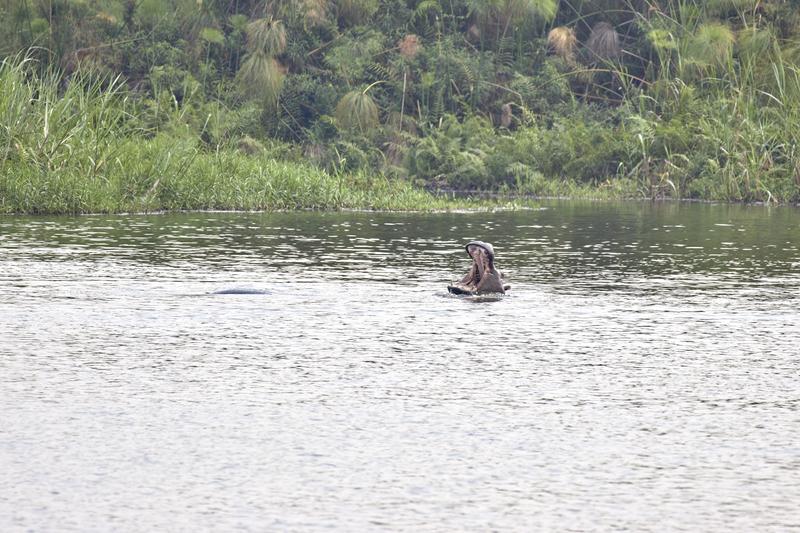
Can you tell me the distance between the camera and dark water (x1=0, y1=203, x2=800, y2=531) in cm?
672

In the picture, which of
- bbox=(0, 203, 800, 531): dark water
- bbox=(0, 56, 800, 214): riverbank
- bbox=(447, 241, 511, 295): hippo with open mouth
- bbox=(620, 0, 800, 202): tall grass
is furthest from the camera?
bbox=(620, 0, 800, 202): tall grass

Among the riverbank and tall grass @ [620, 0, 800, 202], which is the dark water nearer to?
the riverbank

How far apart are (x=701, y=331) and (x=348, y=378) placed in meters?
3.56

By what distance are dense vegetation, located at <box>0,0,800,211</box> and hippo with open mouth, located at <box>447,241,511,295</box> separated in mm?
15482

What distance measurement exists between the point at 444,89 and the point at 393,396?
119 feet

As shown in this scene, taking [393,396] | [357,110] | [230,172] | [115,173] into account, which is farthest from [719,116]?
[393,396]

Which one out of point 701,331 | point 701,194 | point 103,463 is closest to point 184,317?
point 701,331

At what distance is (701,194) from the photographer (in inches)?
1421

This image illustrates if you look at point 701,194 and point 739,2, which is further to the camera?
point 739,2

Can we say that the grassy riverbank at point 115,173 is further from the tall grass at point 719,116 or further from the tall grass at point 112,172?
the tall grass at point 719,116

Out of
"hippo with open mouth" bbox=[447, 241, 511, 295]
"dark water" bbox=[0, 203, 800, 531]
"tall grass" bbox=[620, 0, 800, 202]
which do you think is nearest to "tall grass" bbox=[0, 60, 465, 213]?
"tall grass" bbox=[620, 0, 800, 202]

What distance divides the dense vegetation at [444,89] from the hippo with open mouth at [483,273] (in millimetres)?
15482

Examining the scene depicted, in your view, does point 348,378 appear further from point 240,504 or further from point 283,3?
point 283,3

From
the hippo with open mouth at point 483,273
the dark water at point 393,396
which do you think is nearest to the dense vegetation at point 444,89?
the dark water at point 393,396
